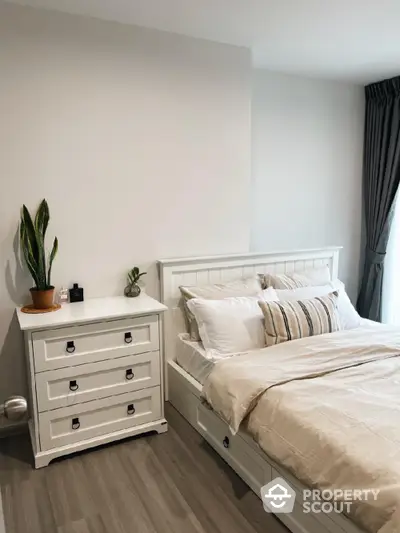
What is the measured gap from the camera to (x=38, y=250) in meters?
2.41

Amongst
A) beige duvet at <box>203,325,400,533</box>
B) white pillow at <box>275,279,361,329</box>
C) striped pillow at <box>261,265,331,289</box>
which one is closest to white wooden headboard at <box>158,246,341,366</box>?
striped pillow at <box>261,265,331,289</box>

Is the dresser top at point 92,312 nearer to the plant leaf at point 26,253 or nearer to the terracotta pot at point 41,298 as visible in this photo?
the terracotta pot at point 41,298

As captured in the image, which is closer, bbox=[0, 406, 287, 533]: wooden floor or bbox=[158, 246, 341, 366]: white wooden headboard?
bbox=[0, 406, 287, 533]: wooden floor

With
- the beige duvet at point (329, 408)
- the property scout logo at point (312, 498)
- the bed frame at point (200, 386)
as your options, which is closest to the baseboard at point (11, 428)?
the bed frame at point (200, 386)

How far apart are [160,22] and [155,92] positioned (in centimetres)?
41

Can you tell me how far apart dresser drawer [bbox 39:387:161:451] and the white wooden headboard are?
0.46m

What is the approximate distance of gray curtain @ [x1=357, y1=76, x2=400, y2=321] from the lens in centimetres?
369

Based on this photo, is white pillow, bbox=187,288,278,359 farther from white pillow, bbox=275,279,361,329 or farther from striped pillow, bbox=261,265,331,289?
striped pillow, bbox=261,265,331,289

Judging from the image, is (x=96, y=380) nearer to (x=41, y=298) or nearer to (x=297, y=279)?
(x=41, y=298)

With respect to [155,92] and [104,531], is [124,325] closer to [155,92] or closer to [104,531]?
[104,531]

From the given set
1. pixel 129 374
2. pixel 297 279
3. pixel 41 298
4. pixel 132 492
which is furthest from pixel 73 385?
pixel 297 279

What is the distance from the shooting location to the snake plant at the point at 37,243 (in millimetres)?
2408

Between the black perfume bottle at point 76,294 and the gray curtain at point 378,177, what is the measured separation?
2734mm

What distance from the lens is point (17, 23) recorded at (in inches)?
93.4
